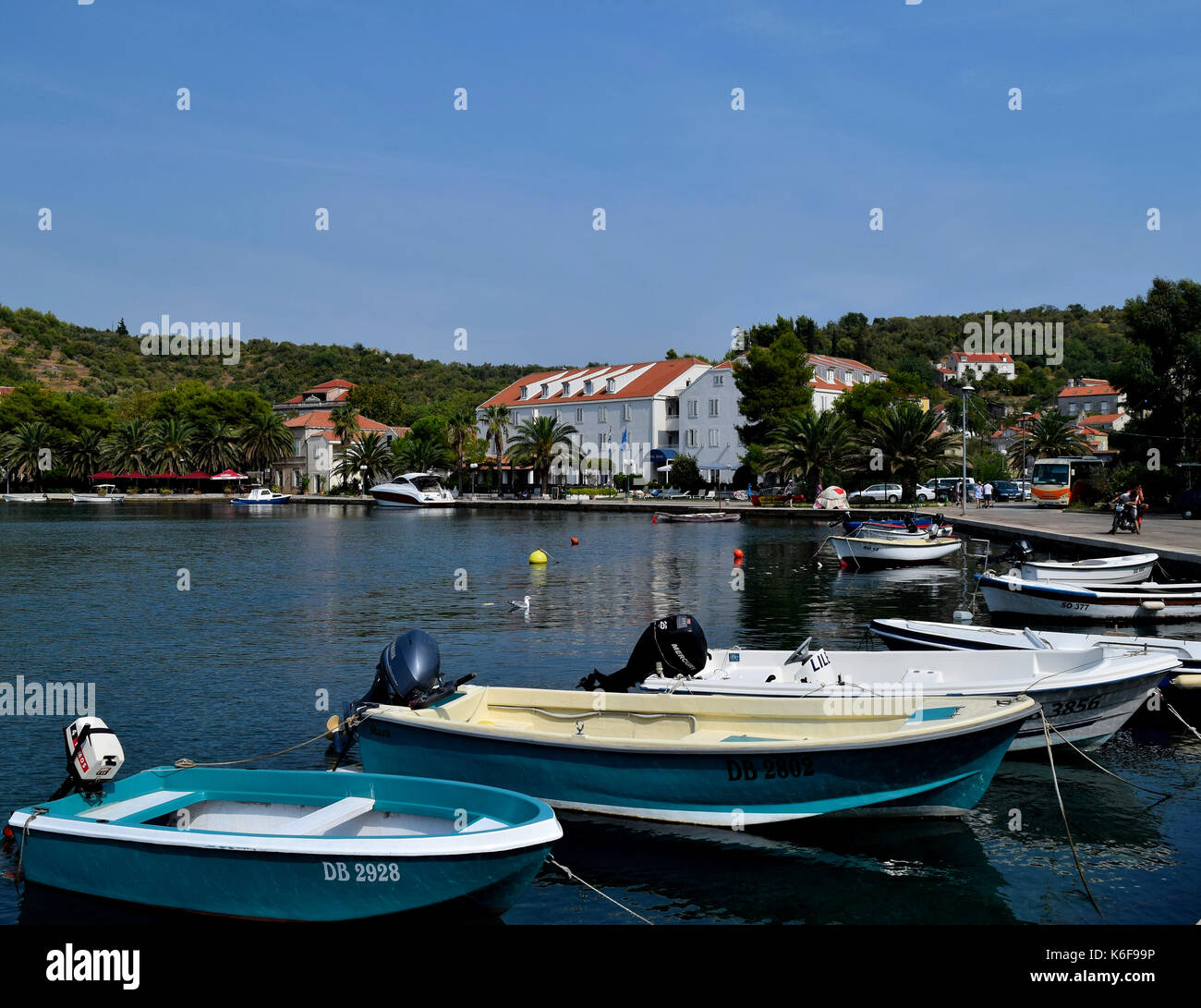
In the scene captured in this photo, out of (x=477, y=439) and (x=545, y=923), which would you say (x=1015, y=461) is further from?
(x=545, y=923)

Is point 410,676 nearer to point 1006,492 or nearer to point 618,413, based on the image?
point 1006,492

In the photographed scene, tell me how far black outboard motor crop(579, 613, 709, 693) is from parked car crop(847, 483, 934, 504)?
62075 millimetres

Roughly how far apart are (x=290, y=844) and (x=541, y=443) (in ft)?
292

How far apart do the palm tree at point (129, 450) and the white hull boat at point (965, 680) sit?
5016 inches

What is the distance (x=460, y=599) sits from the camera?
106ft

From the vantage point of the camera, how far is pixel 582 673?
20438 mm

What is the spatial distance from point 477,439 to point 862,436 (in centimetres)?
5080

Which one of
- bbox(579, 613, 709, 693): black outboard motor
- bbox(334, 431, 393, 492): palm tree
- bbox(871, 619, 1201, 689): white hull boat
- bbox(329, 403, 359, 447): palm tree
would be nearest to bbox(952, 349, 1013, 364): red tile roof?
bbox(334, 431, 393, 492): palm tree

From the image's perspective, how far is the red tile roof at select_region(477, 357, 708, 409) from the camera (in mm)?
99812

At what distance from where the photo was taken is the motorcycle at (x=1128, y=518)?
37906 millimetres

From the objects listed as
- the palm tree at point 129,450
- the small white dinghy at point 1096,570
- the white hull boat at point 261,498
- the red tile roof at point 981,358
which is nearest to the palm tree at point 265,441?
the palm tree at point 129,450

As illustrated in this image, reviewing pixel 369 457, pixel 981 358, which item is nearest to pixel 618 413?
pixel 369 457

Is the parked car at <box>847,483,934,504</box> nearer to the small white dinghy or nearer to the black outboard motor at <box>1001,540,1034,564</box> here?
the black outboard motor at <box>1001,540,1034,564</box>

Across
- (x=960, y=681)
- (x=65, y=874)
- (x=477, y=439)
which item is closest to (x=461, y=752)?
(x=65, y=874)
